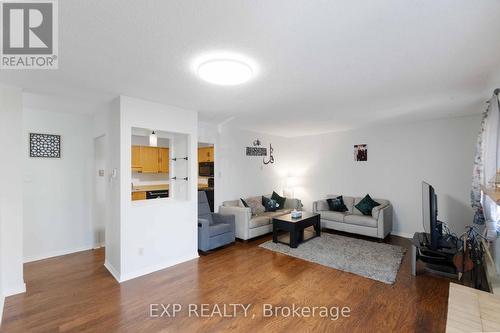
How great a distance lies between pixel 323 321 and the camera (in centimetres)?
219

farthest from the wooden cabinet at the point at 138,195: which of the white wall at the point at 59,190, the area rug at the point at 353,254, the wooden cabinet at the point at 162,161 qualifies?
the area rug at the point at 353,254

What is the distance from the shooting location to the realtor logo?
138cm

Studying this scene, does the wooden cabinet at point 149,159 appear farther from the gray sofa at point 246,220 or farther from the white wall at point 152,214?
the white wall at point 152,214

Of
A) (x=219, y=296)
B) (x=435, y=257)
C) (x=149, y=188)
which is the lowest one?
(x=219, y=296)

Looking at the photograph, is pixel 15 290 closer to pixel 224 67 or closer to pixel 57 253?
pixel 57 253

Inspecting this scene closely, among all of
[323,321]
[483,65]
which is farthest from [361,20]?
[323,321]

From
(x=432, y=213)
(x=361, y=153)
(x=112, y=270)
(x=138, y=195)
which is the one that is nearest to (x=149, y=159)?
(x=138, y=195)

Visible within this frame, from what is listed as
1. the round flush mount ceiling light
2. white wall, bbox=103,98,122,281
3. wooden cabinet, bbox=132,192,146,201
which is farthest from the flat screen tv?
wooden cabinet, bbox=132,192,146,201

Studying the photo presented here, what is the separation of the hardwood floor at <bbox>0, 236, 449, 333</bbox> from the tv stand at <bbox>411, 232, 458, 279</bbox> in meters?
0.21

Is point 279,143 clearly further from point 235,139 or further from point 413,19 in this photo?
point 413,19

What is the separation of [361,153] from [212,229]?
3816 millimetres

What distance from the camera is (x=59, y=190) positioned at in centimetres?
382

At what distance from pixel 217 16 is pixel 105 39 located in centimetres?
89

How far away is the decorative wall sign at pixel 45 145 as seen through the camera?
360 centimetres
